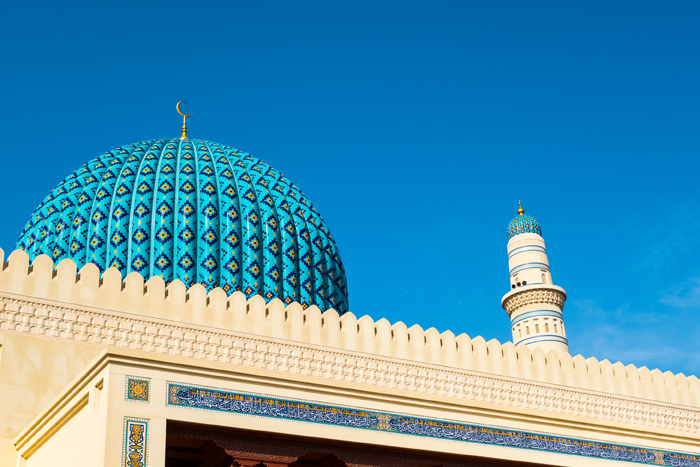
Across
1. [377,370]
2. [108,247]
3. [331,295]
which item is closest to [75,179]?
[108,247]

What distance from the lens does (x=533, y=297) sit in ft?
57.9

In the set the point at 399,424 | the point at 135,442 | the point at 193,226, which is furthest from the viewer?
the point at 193,226

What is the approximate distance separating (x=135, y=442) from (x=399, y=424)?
200 centimetres

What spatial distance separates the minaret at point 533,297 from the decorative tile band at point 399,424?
889 cm

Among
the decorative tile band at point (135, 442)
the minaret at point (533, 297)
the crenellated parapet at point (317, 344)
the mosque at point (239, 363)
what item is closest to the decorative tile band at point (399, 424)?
the mosque at point (239, 363)

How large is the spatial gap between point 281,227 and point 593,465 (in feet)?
18.4

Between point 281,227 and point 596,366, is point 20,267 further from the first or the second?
point 596,366

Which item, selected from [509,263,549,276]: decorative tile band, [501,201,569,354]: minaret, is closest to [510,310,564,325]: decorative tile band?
[501,201,569,354]: minaret

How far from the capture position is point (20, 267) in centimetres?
835

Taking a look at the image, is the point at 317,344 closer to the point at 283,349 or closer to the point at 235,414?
the point at 283,349

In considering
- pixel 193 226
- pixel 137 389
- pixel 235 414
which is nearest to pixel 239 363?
pixel 235 414

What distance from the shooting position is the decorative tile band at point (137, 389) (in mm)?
5953

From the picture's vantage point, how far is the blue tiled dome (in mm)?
18812

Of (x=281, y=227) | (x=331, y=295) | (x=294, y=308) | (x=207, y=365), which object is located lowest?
(x=207, y=365)
